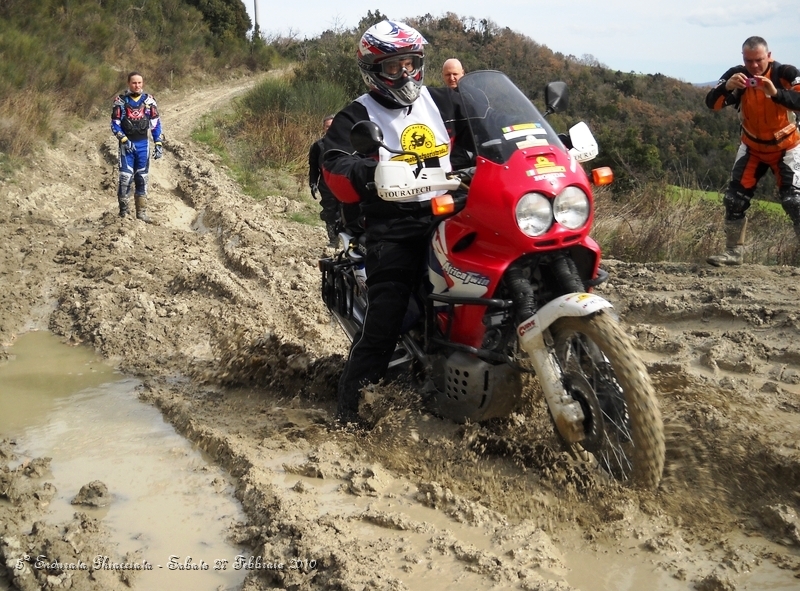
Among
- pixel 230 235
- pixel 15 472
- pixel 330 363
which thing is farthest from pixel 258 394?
pixel 230 235

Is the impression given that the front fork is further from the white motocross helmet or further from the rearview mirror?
the white motocross helmet

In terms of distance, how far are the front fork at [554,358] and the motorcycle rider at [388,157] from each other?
3.01 ft

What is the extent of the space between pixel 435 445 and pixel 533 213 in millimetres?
1290

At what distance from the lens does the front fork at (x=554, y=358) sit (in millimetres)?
3238

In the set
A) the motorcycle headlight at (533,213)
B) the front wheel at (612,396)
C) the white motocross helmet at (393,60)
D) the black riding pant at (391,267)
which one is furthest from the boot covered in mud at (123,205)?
the front wheel at (612,396)

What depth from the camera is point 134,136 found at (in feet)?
35.4

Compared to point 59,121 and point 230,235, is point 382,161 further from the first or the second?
point 59,121

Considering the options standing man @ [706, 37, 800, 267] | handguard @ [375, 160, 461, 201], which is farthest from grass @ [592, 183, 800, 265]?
handguard @ [375, 160, 461, 201]

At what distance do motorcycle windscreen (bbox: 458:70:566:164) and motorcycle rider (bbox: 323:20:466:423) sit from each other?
356 millimetres

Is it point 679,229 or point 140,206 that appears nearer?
point 679,229

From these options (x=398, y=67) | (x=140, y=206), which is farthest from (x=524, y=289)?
(x=140, y=206)

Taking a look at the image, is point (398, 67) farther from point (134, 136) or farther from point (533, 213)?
point (134, 136)

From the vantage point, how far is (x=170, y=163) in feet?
45.9

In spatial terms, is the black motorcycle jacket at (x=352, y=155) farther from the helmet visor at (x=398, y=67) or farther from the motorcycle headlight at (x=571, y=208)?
the motorcycle headlight at (x=571, y=208)
